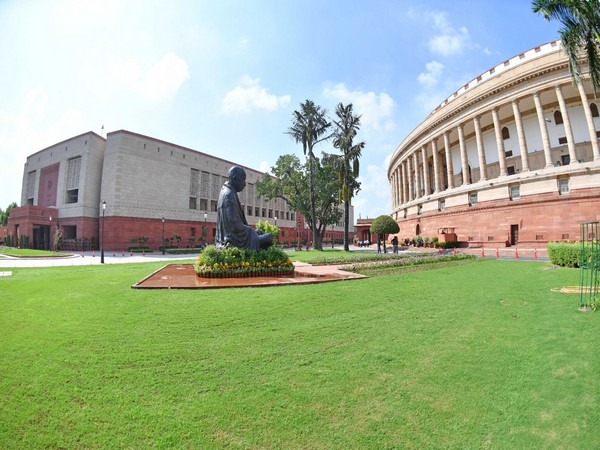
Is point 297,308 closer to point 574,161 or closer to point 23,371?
point 23,371

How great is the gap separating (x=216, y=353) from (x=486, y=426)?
3284mm

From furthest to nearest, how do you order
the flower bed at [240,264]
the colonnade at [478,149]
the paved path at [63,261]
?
the colonnade at [478,149] < the paved path at [63,261] < the flower bed at [240,264]

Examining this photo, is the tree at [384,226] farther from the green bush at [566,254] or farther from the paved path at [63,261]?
the paved path at [63,261]

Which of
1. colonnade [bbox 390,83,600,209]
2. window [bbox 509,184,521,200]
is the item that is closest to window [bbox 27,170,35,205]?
colonnade [bbox 390,83,600,209]

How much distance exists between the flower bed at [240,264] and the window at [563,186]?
28.0 meters

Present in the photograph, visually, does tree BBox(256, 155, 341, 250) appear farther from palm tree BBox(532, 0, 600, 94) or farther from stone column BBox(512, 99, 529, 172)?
palm tree BBox(532, 0, 600, 94)

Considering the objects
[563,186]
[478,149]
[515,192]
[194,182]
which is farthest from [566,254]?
[194,182]

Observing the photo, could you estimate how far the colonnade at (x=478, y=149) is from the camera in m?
26.8

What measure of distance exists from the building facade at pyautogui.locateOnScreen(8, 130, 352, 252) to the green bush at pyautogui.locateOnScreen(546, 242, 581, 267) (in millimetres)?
37451

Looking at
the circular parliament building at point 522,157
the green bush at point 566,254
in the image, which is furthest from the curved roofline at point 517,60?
the green bush at point 566,254

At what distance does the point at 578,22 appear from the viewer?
11.1 meters

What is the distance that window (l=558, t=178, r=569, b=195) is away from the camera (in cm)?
2597

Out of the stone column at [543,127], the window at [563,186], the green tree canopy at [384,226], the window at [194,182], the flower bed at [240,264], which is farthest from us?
the window at [194,182]

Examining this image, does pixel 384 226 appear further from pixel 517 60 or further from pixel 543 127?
pixel 517 60
